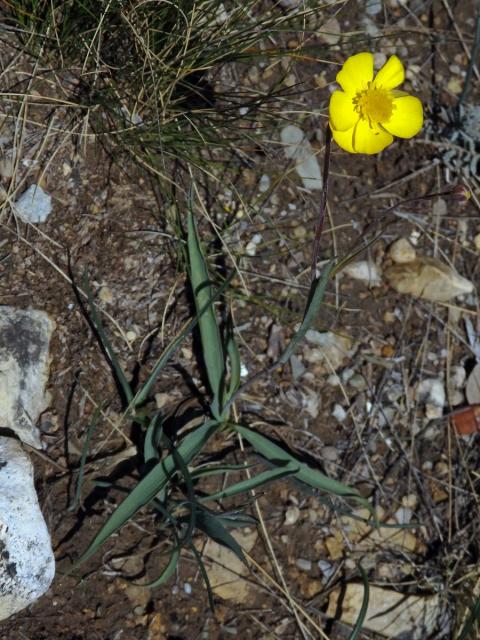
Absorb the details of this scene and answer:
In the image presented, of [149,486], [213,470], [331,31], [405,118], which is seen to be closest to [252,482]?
[213,470]

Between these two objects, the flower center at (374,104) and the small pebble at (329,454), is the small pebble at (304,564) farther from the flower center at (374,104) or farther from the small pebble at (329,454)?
the flower center at (374,104)

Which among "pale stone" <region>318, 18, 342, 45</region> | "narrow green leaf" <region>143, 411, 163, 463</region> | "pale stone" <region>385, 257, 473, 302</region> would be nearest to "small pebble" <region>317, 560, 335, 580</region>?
"narrow green leaf" <region>143, 411, 163, 463</region>

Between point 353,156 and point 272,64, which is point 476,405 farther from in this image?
point 272,64

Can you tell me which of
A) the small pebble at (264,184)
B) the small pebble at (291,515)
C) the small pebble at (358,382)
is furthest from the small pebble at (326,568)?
the small pebble at (264,184)

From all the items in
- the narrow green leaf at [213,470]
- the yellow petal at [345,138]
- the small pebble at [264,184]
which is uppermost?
the yellow petal at [345,138]

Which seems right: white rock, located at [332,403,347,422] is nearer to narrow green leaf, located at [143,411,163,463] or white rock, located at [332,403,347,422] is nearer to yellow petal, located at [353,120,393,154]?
narrow green leaf, located at [143,411,163,463]

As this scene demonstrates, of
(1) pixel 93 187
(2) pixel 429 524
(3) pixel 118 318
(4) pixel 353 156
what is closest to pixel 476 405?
(2) pixel 429 524

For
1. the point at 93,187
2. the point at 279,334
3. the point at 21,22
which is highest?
the point at 21,22
